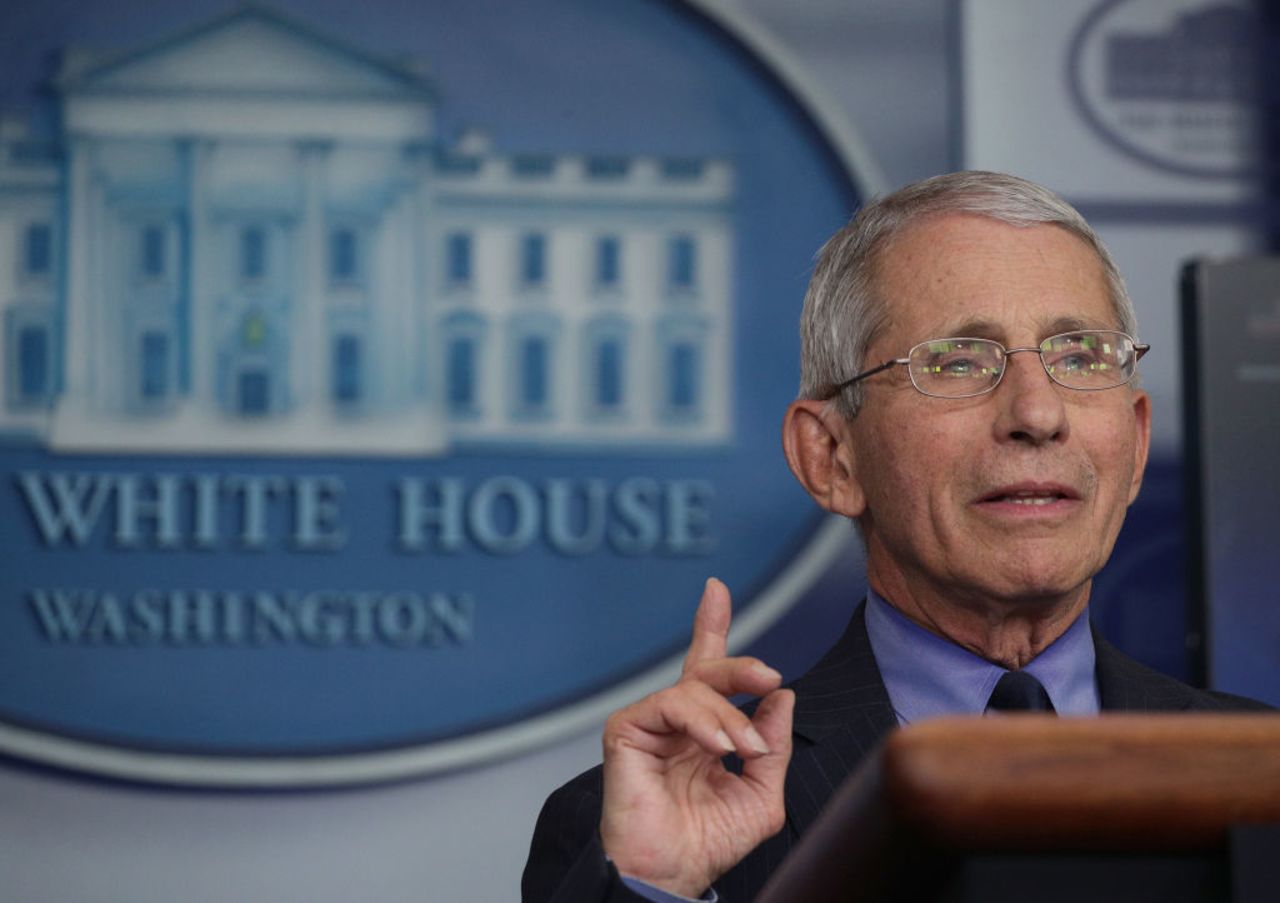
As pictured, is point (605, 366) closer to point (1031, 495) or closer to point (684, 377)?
point (684, 377)

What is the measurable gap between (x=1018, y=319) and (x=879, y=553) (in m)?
0.30

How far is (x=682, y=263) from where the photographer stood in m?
3.06

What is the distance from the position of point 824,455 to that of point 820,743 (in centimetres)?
35

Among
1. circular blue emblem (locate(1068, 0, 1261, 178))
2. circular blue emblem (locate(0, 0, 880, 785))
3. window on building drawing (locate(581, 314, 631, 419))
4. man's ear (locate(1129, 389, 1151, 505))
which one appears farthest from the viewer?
circular blue emblem (locate(1068, 0, 1261, 178))

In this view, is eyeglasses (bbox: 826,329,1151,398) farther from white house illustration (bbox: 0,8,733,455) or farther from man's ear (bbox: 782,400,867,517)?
white house illustration (bbox: 0,8,733,455)

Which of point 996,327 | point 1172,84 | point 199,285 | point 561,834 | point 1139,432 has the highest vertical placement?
point 1172,84

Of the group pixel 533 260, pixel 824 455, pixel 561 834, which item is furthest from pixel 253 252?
pixel 561 834

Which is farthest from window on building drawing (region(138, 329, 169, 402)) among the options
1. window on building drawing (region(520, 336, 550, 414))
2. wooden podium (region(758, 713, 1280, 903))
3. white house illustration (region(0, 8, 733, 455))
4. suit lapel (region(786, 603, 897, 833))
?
wooden podium (region(758, 713, 1280, 903))

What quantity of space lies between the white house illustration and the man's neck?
59.5 inches

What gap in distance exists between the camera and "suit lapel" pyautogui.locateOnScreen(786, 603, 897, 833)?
A: 4.62 ft

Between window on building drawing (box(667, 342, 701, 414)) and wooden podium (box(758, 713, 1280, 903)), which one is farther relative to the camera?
window on building drawing (box(667, 342, 701, 414))

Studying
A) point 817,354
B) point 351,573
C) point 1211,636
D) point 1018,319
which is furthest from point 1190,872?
point 351,573

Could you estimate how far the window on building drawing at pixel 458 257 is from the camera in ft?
9.91

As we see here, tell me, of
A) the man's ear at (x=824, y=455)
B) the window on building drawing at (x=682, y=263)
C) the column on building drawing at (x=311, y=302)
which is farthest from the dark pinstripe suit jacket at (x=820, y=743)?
the column on building drawing at (x=311, y=302)
